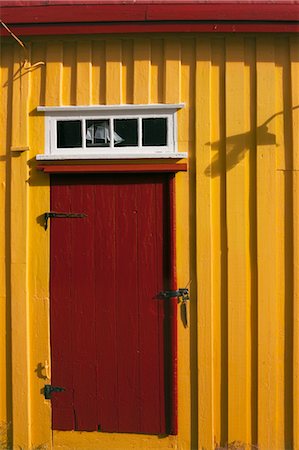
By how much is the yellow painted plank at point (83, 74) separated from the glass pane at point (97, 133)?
0.18m

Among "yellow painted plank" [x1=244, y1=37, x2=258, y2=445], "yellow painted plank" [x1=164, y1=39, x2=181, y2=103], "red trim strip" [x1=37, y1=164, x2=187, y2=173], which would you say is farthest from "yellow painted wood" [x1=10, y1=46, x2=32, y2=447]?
"yellow painted plank" [x1=244, y1=37, x2=258, y2=445]

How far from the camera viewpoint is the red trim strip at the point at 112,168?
12.0 feet

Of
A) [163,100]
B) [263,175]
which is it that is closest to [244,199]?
[263,175]

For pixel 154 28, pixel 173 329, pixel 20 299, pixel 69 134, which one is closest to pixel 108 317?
pixel 173 329

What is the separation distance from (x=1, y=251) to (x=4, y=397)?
4.04ft

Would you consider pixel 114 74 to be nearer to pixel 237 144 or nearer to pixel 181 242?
pixel 237 144

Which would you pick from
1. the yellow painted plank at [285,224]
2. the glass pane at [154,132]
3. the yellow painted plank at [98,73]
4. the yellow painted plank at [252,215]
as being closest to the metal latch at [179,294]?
the yellow painted plank at [252,215]

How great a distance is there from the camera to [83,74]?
376 cm

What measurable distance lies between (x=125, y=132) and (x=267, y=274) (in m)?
1.65

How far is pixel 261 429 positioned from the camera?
3643 millimetres

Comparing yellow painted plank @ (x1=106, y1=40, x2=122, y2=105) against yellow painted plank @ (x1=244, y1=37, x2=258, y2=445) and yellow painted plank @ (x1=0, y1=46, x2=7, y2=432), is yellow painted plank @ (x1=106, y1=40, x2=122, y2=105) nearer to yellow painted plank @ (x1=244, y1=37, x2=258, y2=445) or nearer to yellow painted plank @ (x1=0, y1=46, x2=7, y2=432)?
yellow painted plank @ (x1=0, y1=46, x2=7, y2=432)

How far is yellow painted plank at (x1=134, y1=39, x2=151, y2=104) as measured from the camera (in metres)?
3.71

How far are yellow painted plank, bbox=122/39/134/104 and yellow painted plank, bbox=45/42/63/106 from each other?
529 millimetres

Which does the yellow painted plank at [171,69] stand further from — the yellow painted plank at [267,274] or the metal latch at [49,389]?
the metal latch at [49,389]
